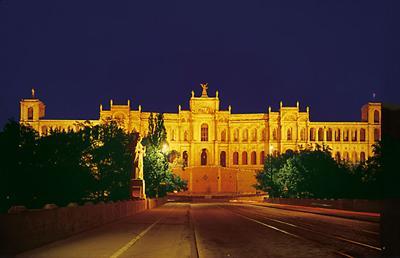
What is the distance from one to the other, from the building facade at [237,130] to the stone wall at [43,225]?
12114 cm

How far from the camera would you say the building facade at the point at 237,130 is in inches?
5778

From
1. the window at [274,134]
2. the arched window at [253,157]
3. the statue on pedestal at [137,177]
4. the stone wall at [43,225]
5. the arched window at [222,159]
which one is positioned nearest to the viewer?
the stone wall at [43,225]

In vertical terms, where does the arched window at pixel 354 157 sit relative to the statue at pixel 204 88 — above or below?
below

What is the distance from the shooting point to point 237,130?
154 meters

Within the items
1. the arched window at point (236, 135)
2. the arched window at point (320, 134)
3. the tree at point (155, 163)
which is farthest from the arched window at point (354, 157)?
the tree at point (155, 163)

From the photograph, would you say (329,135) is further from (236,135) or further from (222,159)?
(222,159)

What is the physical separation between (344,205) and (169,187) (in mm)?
45005

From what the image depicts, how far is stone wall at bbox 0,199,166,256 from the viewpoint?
14.1 m

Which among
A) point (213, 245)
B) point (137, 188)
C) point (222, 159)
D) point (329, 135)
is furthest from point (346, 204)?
point (222, 159)

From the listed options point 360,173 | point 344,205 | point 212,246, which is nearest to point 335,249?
point 212,246

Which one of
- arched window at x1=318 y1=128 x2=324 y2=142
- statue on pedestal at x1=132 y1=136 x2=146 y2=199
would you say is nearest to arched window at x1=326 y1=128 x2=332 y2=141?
arched window at x1=318 y1=128 x2=324 y2=142

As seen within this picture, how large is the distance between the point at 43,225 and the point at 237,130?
138 m

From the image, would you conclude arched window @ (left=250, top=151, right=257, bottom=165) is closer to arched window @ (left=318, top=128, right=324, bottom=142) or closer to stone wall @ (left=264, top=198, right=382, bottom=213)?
arched window @ (left=318, top=128, right=324, bottom=142)

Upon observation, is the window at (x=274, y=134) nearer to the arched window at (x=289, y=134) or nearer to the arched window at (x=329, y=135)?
the arched window at (x=289, y=134)
